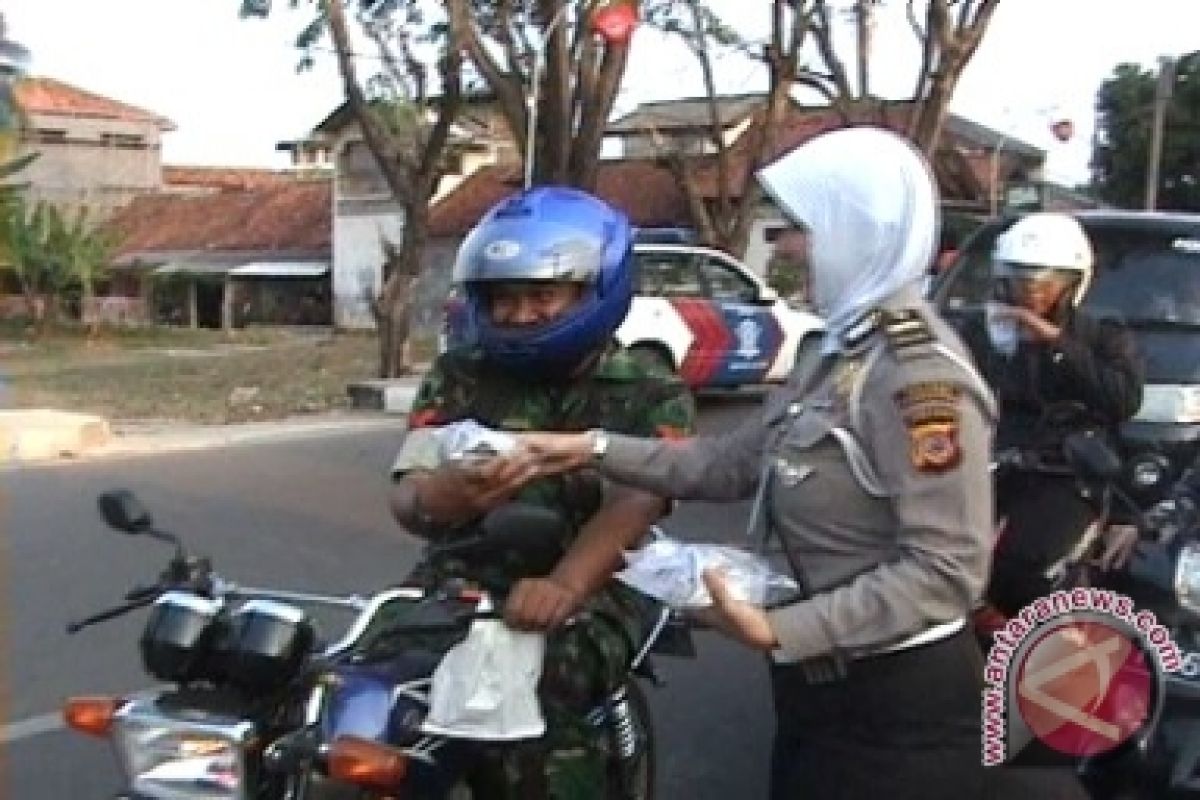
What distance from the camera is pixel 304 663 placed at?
2650mm

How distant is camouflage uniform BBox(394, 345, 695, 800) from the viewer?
3113mm

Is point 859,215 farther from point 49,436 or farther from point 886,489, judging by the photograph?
point 49,436

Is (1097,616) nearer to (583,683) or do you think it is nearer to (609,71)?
(583,683)

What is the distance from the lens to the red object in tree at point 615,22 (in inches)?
665

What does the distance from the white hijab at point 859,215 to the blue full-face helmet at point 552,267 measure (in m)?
0.64

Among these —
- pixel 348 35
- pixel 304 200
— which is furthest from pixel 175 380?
pixel 304 200

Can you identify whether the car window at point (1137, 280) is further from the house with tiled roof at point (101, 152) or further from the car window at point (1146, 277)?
the house with tiled roof at point (101, 152)

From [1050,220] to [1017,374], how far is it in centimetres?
57

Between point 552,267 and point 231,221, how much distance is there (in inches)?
1929

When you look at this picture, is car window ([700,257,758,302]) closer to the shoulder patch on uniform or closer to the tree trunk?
the tree trunk

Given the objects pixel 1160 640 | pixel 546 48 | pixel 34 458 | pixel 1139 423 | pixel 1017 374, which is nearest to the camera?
pixel 1160 640

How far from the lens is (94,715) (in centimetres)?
262

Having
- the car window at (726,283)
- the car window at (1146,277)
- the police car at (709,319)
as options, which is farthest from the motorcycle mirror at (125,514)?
the car window at (726,283)

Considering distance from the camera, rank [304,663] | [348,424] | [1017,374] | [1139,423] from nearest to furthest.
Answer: [304,663]
[1017,374]
[1139,423]
[348,424]
